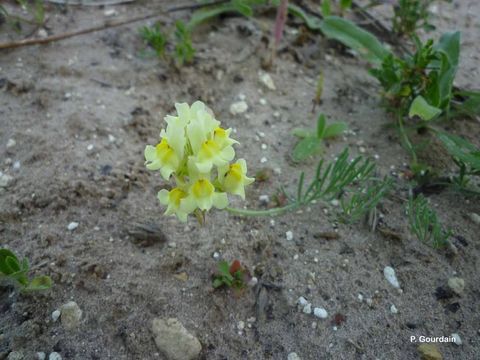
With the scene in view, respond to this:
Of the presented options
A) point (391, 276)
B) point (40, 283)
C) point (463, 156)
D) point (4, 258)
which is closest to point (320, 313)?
point (391, 276)

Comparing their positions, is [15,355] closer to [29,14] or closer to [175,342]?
[175,342]

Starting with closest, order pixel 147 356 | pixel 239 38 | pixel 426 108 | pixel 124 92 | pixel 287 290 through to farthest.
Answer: pixel 147 356 → pixel 287 290 → pixel 426 108 → pixel 124 92 → pixel 239 38

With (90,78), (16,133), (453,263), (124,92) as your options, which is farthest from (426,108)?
(16,133)

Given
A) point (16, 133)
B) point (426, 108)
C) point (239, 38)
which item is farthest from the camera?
point (239, 38)

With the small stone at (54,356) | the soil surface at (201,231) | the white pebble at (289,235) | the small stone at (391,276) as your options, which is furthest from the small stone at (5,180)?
the small stone at (391,276)

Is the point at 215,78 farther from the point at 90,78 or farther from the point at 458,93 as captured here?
the point at 458,93

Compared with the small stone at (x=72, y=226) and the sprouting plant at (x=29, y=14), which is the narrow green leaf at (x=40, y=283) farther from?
the sprouting plant at (x=29, y=14)

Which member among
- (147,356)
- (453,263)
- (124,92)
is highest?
(124,92)
